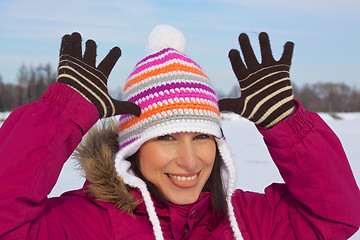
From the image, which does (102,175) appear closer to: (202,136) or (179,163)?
(179,163)

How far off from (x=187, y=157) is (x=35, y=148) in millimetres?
568

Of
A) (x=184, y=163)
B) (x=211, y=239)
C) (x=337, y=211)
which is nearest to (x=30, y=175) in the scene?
(x=184, y=163)

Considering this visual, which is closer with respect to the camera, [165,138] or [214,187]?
[165,138]

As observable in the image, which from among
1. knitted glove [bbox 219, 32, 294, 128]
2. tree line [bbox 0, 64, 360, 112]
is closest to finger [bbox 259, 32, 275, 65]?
knitted glove [bbox 219, 32, 294, 128]

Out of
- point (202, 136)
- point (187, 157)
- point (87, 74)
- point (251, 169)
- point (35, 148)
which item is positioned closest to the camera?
point (35, 148)

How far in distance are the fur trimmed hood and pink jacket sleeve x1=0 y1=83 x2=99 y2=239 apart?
190mm

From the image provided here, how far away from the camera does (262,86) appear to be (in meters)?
1.54

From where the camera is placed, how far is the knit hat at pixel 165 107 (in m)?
1.52

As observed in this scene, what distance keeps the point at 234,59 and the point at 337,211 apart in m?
0.76

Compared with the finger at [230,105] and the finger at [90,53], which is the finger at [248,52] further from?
the finger at [90,53]

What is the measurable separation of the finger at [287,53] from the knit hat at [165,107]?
33 centimetres

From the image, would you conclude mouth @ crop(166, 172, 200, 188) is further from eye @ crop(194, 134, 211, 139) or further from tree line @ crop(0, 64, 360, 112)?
tree line @ crop(0, 64, 360, 112)

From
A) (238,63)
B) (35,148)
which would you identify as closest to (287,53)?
(238,63)

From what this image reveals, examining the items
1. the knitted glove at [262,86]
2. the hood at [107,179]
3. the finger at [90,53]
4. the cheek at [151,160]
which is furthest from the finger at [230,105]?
the finger at [90,53]
